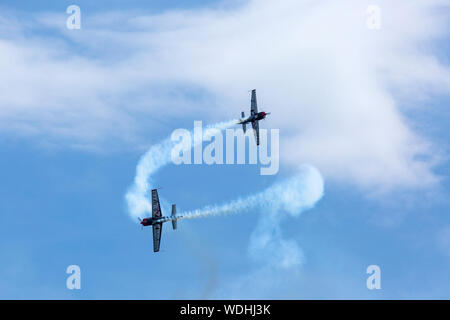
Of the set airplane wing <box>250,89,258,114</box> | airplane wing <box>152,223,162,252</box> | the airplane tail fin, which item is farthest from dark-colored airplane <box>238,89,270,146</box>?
airplane wing <box>152,223,162,252</box>

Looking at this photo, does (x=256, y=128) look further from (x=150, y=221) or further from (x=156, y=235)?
(x=156, y=235)

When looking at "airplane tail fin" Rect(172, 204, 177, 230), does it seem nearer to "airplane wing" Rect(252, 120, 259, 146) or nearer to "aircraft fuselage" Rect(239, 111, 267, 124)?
"airplane wing" Rect(252, 120, 259, 146)

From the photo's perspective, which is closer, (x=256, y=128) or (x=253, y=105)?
(x=256, y=128)

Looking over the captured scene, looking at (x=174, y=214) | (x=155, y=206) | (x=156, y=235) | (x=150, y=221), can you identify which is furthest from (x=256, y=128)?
(x=156, y=235)

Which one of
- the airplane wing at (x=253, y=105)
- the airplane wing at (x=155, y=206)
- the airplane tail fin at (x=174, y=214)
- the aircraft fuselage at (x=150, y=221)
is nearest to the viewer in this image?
the airplane tail fin at (x=174, y=214)

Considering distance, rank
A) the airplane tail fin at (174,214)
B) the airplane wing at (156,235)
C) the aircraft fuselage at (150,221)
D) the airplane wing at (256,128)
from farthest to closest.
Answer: the airplane wing at (256,128) → the airplane wing at (156,235) → the aircraft fuselage at (150,221) → the airplane tail fin at (174,214)

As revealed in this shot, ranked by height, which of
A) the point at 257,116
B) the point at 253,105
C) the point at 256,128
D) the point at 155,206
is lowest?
the point at 155,206

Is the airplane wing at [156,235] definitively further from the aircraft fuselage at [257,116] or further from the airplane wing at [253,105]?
the airplane wing at [253,105]

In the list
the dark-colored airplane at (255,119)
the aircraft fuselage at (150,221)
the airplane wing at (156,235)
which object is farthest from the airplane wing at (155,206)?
the dark-colored airplane at (255,119)
